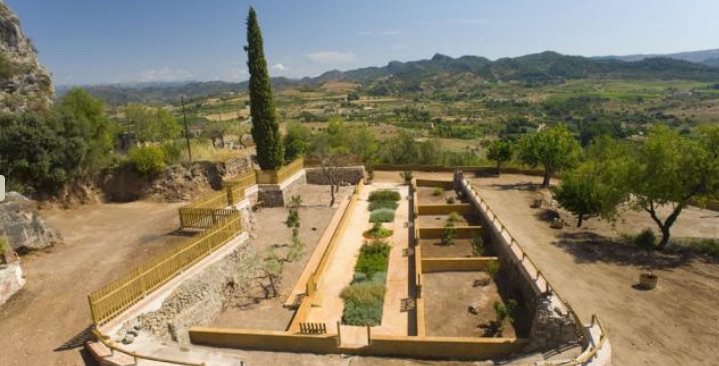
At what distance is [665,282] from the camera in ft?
50.6

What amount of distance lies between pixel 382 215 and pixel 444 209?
408cm

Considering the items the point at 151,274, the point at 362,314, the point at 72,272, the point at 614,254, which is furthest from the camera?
the point at 614,254

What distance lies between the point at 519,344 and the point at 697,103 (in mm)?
200440

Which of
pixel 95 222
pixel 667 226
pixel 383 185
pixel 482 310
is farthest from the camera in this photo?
pixel 383 185

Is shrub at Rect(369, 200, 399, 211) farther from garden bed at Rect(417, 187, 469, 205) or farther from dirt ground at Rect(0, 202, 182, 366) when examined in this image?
dirt ground at Rect(0, 202, 182, 366)

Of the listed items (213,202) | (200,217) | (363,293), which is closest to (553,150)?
(363,293)

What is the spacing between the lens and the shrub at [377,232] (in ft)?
72.0

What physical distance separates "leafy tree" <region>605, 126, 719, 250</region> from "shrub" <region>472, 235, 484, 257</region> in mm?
7329

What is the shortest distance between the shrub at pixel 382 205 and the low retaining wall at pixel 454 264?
8663 millimetres

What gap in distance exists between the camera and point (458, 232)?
21.7 m

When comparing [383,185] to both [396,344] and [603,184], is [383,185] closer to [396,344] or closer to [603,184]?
[603,184]

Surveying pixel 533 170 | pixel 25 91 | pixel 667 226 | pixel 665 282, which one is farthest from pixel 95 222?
pixel 533 170

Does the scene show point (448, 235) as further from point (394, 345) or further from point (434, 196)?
point (394, 345)

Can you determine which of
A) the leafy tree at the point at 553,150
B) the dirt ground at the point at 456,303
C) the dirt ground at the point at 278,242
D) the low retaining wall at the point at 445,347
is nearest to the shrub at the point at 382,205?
the dirt ground at the point at 278,242
